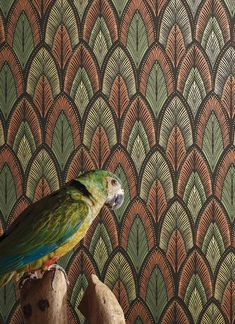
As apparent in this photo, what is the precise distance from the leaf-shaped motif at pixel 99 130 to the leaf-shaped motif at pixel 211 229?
52 centimetres

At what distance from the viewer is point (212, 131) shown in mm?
3111

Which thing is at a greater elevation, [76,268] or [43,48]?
[43,48]

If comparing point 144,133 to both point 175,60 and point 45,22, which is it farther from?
point 45,22

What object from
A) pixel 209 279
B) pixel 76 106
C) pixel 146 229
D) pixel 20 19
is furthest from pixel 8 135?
pixel 209 279

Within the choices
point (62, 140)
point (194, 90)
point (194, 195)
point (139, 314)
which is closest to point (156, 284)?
point (139, 314)

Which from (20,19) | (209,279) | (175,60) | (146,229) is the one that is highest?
(20,19)

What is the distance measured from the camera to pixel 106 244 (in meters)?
3.06

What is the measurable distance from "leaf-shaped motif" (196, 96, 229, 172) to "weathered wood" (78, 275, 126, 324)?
1.36 m

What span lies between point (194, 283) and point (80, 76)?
1.05m

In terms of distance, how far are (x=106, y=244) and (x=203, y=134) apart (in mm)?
651

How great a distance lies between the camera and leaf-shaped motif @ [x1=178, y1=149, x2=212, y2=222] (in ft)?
10.2

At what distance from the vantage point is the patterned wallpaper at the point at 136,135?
10.0 feet

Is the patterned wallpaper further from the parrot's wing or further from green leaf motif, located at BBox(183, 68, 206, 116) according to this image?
the parrot's wing

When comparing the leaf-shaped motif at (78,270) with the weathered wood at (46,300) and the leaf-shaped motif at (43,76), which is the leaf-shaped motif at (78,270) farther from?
the weathered wood at (46,300)
